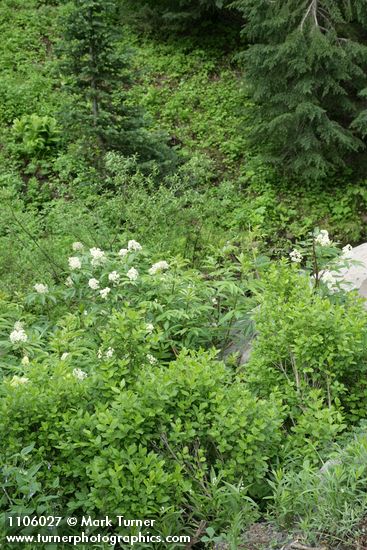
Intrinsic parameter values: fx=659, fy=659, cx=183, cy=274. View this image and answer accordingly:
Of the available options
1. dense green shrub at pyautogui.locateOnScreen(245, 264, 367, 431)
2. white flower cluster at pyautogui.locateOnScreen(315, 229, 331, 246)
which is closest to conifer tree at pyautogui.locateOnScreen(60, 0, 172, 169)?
white flower cluster at pyautogui.locateOnScreen(315, 229, 331, 246)

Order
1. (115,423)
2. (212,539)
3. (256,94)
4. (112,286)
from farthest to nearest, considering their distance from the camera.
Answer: (256,94)
(112,286)
(115,423)
(212,539)

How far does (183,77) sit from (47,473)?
8.68 metres

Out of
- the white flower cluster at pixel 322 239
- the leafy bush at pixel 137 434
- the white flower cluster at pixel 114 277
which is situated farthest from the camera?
the white flower cluster at pixel 322 239

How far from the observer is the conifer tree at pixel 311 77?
25.1 feet

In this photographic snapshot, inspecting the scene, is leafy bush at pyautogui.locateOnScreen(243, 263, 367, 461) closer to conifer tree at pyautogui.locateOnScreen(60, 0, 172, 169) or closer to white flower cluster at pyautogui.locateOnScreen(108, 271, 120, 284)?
white flower cluster at pyautogui.locateOnScreen(108, 271, 120, 284)

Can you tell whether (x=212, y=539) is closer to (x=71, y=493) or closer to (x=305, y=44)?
(x=71, y=493)

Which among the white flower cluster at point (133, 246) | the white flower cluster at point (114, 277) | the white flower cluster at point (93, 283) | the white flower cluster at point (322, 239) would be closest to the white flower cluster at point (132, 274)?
the white flower cluster at point (114, 277)

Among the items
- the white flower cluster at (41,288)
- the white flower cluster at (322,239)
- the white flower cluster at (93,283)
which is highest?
the white flower cluster at (322,239)

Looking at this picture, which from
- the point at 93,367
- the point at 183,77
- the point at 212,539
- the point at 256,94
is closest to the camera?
the point at 212,539

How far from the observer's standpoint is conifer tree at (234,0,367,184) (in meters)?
7.66

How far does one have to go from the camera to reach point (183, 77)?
10.7m

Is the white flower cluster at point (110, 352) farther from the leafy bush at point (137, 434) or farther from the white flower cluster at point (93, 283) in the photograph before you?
the white flower cluster at point (93, 283)

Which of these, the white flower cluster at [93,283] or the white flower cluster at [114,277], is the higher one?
the white flower cluster at [114,277]

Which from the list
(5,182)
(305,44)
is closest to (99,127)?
(5,182)
